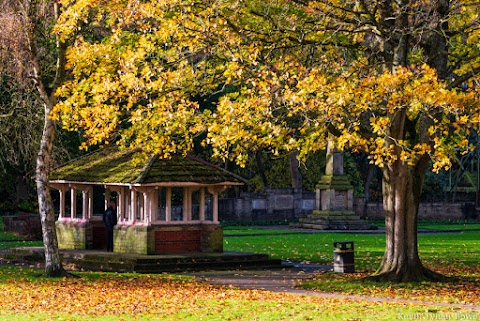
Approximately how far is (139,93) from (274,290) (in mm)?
5902

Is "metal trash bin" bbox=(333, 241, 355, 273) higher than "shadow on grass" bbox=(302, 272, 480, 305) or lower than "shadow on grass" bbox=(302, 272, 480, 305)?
higher

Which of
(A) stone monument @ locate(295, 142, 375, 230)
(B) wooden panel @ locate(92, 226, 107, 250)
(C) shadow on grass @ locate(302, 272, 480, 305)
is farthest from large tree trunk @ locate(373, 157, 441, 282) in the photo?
(A) stone monument @ locate(295, 142, 375, 230)

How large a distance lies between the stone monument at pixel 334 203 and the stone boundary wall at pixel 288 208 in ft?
25.8

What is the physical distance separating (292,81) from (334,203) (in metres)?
32.5

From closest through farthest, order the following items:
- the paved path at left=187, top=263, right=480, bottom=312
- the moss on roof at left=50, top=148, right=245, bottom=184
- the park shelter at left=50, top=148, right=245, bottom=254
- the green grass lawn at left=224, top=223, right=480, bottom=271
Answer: the paved path at left=187, top=263, right=480, bottom=312
the moss on roof at left=50, top=148, right=245, bottom=184
the park shelter at left=50, top=148, right=245, bottom=254
the green grass lawn at left=224, top=223, right=480, bottom=271

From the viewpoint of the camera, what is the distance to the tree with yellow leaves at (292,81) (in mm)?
23156

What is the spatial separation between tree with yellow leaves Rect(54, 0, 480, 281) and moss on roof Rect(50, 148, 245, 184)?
17.5 feet

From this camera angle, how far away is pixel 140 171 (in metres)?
32.7

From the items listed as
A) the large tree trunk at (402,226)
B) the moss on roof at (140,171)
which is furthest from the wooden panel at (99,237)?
the large tree trunk at (402,226)

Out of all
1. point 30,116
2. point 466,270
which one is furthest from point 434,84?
point 30,116

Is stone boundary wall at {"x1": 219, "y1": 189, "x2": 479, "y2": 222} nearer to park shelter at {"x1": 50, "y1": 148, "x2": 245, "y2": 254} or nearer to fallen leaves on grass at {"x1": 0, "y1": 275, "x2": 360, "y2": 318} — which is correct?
park shelter at {"x1": 50, "y1": 148, "x2": 245, "y2": 254}

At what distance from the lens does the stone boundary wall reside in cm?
6388

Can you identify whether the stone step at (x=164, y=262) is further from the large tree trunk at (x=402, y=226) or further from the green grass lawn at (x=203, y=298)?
the large tree trunk at (x=402, y=226)

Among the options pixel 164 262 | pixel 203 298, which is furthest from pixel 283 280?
pixel 203 298
